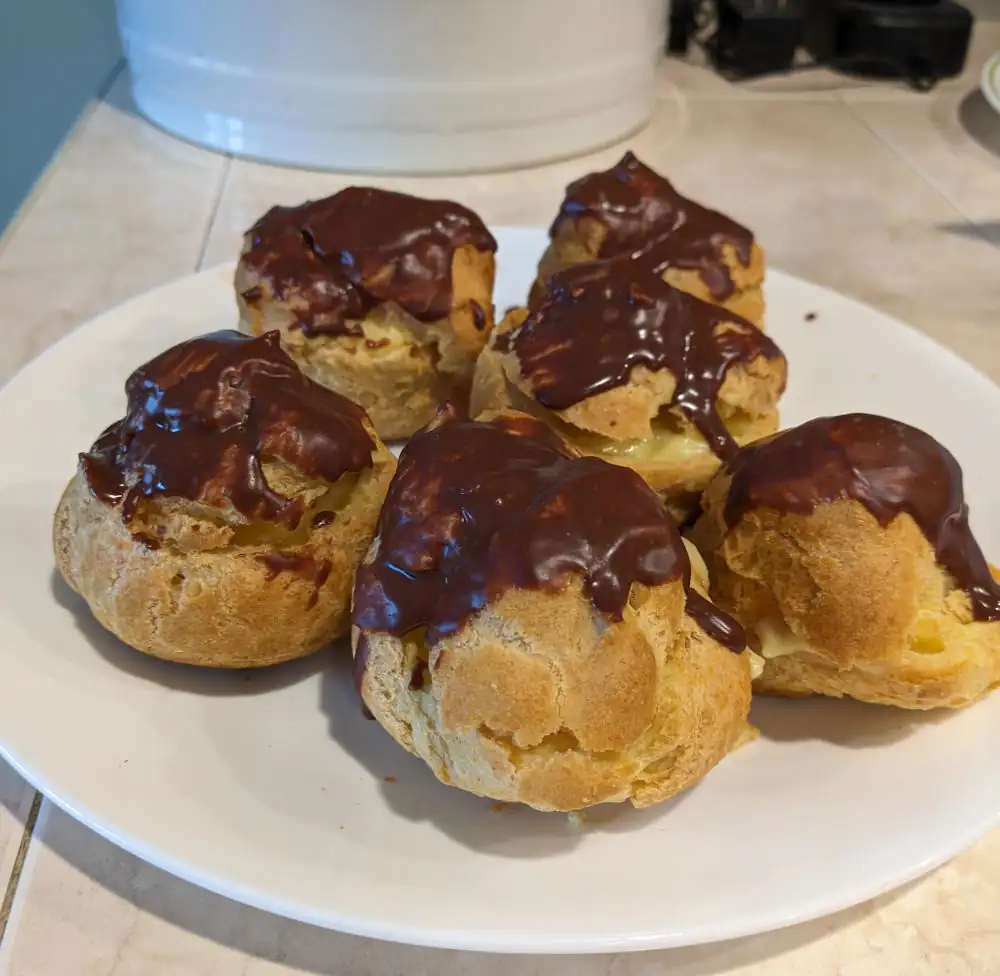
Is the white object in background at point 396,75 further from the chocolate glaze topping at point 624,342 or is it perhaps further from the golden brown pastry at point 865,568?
the golden brown pastry at point 865,568

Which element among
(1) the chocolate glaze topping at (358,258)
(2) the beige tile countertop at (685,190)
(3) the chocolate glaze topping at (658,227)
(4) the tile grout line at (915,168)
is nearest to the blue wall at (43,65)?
(2) the beige tile countertop at (685,190)

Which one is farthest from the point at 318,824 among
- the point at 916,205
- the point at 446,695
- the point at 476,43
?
the point at 916,205

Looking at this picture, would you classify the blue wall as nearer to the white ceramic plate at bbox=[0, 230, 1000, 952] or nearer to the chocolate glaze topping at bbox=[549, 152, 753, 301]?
the chocolate glaze topping at bbox=[549, 152, 753, 301]

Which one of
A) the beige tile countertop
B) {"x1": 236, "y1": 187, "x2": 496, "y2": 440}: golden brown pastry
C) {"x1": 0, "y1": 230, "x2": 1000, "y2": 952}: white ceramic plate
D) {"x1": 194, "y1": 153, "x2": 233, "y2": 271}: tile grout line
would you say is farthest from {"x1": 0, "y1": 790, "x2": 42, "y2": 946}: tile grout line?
{"x1": 194, "y1": 153, "x2": 233, "y2": 271}: tile grout line

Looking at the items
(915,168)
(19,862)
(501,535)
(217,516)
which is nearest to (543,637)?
(501,535)

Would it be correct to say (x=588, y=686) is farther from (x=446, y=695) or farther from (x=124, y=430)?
(x=124, y=430)

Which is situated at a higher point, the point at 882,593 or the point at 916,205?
the point at 882,593

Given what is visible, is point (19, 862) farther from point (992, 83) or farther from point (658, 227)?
point (992, 83)
